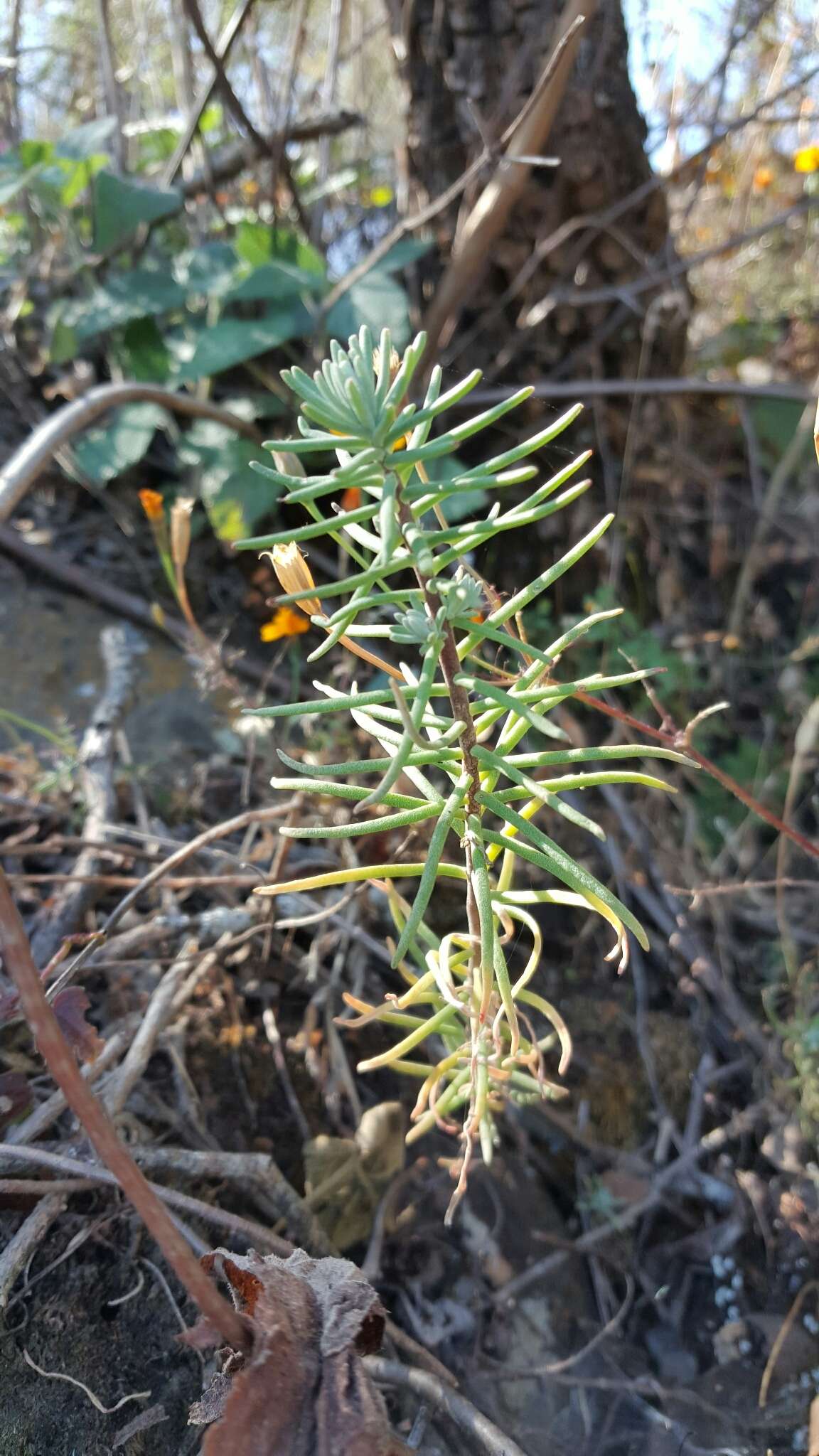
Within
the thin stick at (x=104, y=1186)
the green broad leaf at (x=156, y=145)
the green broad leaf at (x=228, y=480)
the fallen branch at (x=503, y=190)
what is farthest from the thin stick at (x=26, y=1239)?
the green broad leaf at (x=156, y=145)

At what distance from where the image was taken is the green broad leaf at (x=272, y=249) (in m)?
2.11

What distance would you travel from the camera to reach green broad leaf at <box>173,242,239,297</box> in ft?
6.77

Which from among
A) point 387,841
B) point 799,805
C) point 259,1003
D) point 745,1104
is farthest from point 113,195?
point 745,1104

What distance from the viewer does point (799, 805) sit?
Result: 6.91ft

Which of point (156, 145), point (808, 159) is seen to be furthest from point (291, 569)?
point (808, 159)

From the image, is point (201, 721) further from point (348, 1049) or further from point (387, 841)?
point (348, 1049)

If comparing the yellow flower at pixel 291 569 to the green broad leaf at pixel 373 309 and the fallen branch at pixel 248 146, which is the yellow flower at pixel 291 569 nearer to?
the green broad leaf at pixel 373 309

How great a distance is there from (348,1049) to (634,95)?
2140 millimetres

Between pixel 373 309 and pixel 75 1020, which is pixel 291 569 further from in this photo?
pixel 373 309

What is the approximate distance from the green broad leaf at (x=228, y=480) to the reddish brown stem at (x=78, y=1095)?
136 centimetres

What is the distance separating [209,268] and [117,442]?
0.51 meters

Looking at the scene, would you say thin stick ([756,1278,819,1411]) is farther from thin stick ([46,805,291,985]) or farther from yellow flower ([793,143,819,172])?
yellow flower ([793,143,819,172])

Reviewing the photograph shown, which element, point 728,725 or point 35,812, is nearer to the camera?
point 35,812

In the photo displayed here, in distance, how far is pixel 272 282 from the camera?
1958 mm
